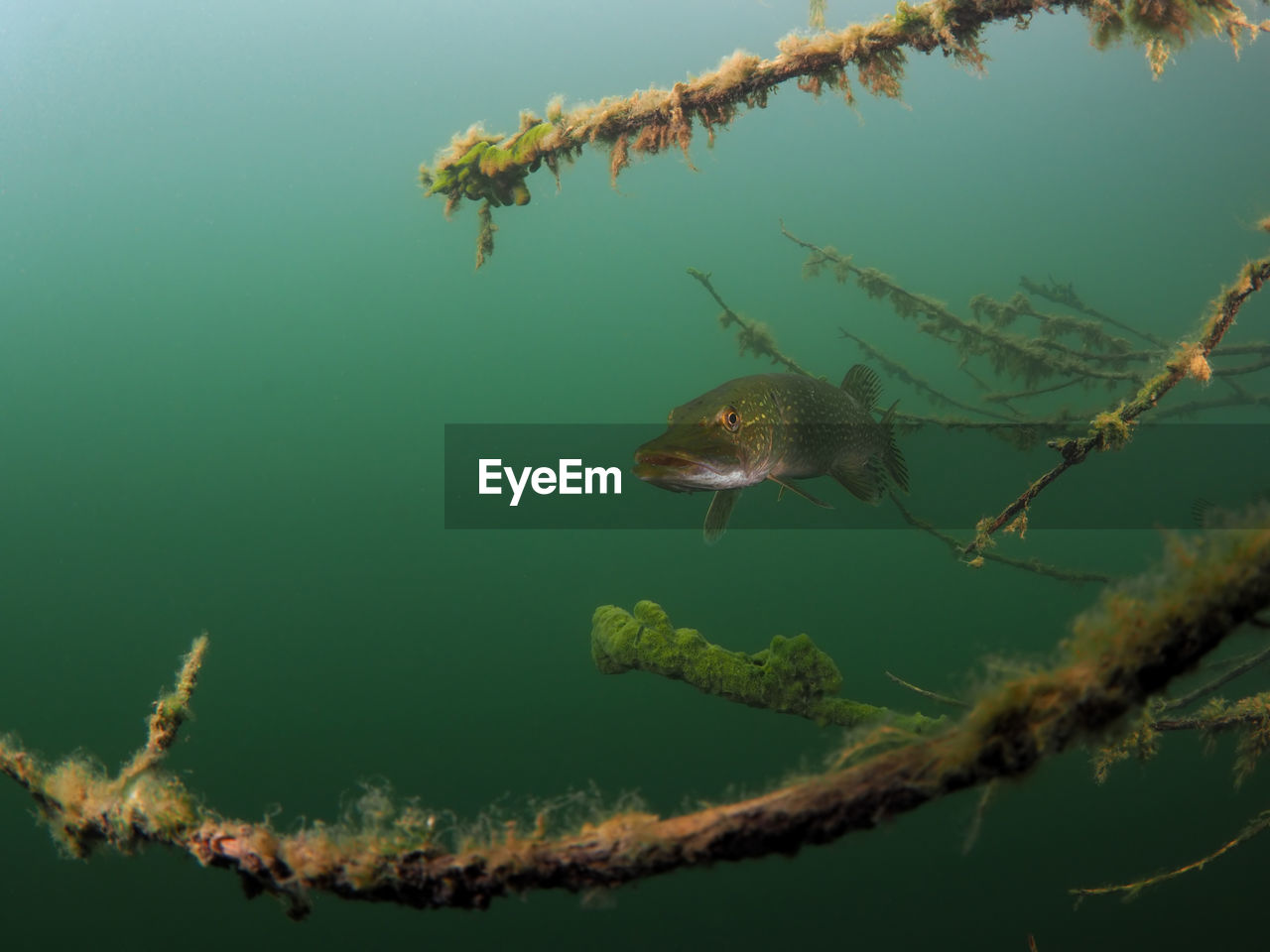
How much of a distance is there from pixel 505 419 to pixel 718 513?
2672 inches

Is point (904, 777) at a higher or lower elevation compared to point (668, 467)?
lower

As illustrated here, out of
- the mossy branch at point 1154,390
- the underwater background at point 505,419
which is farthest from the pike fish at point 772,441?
the underwater background at point 505,419

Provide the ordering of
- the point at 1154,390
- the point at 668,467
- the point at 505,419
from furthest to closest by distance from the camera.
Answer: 1. the point at 505,419
2. the point at 668,467
3. the point at 1154,390

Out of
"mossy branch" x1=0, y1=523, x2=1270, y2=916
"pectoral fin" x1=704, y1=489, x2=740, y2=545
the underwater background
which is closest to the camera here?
"mossy branch" x1=0, y1=523, x2=1270, y2=916

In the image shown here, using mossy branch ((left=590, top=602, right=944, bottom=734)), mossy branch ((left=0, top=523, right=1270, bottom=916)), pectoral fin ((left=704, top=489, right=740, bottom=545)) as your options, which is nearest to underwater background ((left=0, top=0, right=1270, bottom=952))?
mossy branch ((left=0, top=523, right=1270, bottom=916))

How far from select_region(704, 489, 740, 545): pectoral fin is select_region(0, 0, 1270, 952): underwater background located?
1.18m

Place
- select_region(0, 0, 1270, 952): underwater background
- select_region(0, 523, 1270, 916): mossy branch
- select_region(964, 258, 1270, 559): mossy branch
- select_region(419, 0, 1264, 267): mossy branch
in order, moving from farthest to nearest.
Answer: select_region(0, 0, 1270, 952): underwater background
select_region(419, 0, 1264, 267): mossy branch
select_region(964, 258, 1270, 559): mossy branch
select_region(0, 523, 1270, 916): mossy branch

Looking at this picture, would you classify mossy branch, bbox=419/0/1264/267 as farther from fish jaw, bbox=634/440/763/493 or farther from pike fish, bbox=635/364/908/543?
fish jaw, bbox=634/440/763/493

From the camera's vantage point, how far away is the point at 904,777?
1015mm

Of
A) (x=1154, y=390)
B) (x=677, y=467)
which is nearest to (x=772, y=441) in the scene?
(x=677, y=467)

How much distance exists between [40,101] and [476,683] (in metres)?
93.8

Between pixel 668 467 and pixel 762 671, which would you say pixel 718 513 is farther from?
pixel 762 671

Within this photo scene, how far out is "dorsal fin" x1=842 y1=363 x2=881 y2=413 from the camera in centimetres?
388

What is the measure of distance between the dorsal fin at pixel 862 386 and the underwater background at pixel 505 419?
1712 mm
